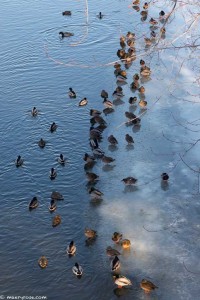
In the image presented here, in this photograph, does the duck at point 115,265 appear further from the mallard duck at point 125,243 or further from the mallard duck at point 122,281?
the mallard duck at point 125,243

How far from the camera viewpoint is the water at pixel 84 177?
9070 millimetres

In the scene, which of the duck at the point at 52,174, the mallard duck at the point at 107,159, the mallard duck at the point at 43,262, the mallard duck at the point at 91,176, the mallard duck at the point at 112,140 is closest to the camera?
the mallard duck at the point at 43,262

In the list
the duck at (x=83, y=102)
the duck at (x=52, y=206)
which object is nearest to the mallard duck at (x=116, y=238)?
the duck at (x=52, y=206)

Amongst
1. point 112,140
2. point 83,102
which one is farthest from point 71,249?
point 83,102

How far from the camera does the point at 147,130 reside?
43.7 feet

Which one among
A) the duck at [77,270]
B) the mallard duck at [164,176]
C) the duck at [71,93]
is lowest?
the duck at [77,270]

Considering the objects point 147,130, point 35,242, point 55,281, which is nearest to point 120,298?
point 55,281

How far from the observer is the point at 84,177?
38.2 feet

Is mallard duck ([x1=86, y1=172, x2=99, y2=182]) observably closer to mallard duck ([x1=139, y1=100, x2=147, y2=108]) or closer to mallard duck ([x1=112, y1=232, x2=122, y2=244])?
mallard duck ([x1=112, y1=232, x2=122, y2=244])

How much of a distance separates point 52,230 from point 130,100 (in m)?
5.65

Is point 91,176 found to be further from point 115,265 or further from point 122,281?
point 122,281

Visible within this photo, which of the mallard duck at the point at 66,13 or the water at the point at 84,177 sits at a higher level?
the mallard duck at the point at 66,13

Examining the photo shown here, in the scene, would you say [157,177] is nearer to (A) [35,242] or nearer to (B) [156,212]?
(B) [156,212]

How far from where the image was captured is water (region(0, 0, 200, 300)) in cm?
907
